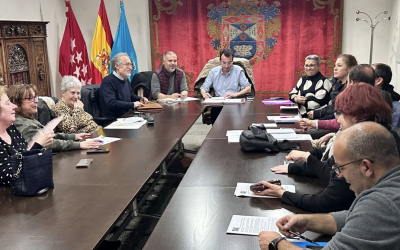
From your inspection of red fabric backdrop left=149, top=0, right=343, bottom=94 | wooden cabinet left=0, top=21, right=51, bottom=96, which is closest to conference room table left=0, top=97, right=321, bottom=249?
wooden cabinet left=0, top=21, right=51, bottom=96

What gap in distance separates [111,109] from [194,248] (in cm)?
323

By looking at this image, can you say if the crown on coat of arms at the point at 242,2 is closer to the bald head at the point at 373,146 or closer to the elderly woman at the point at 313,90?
the elderly woman at the point at 313,90

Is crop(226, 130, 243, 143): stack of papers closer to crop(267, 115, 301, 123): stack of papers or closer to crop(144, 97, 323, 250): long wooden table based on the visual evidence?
crop(144, 97, 323, 250): long wooden table

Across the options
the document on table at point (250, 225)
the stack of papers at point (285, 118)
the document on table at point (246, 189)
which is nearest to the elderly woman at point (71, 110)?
the stack of papers at point (285, 118)

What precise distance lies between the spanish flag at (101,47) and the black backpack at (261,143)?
437 centimetres

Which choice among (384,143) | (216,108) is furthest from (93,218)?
(216,108)

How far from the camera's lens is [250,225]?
1638mm

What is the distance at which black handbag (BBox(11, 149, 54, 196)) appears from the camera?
6.30ft

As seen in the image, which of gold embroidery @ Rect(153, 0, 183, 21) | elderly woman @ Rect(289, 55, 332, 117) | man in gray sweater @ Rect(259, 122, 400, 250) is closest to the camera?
man in gray sweater @ Rect(259, 122, 400, 250)

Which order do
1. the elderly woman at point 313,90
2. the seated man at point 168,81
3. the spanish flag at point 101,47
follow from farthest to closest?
the spanish flag at point 101,47, the seated man at point 168,81, the elderly woman at point 313,90

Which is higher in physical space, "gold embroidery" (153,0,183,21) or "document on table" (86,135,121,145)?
"gold embroidery" (153,0,183,21)

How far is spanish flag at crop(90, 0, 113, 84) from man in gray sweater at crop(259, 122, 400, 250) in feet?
18.2

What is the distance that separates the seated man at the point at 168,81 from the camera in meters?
5.16

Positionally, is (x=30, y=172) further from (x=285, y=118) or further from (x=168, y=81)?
(x=168, y=81)
